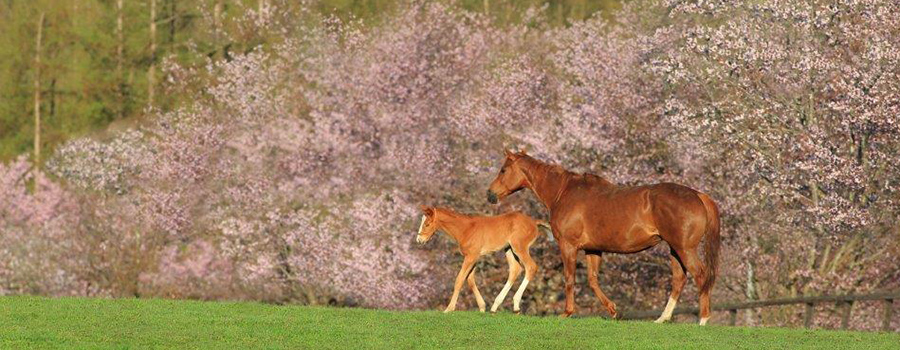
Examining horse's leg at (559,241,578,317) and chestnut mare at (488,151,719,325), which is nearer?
chestnut mare at (488,151,719,325)

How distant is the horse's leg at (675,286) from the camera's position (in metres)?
20.6

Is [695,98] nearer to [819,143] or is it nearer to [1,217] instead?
[819,143]

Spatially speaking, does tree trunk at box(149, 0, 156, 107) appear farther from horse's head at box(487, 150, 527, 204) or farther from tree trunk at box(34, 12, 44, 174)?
horse's head at box(487, 150, 527, 204)

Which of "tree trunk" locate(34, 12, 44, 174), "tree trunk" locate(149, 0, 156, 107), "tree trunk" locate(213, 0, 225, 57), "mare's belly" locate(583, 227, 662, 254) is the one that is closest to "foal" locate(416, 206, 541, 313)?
"mare's belly" locate(583, 227, 662, 254)

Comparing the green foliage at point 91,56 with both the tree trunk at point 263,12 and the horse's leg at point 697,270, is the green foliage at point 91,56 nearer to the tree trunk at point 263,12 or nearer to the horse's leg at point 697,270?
the tree trunk at point 263,12

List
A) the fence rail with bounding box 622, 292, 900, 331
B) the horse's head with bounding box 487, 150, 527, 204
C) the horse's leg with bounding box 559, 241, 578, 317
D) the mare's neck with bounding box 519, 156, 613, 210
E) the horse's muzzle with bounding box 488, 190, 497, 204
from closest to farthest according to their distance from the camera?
the horse's leg with bounding box 559, 241, 578, 317, the mare's neck with bounding box 519, 156, 613, 210, the horse's muzzle with bounding box 488, 190, 497, 204, the horse's head with bounding box 487, 150, 527, 204, the fence rail with bounding box 622, 292, 900, 331

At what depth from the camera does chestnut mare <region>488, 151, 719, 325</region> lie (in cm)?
2053

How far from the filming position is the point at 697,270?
67.5 ft

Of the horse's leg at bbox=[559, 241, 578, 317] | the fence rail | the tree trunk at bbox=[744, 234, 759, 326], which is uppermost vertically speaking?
Result: the horse's leg at bbox=[559, 241, 578, 317]

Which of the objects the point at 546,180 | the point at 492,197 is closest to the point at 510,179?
the point at 492,197

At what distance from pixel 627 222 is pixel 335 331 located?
4.87 metres

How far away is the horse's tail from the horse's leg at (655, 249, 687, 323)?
0.37 m

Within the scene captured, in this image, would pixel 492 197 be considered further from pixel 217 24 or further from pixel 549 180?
pixel 217 24

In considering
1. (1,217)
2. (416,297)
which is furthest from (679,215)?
(1,217)
